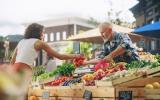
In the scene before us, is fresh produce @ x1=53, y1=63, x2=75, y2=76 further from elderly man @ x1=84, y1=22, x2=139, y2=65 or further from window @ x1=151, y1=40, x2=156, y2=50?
window @ x1=151, y1=40, x2=156, y2=50

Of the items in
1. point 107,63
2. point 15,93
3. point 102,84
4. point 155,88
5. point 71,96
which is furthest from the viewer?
point 107,63

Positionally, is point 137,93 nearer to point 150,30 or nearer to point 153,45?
point 150,30

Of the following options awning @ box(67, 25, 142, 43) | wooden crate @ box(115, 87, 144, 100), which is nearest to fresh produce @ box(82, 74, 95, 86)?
wooden crate @ box(115, 87, 144, 100)

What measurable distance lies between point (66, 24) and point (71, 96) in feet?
214

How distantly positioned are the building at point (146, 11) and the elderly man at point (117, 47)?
20223 millimetres

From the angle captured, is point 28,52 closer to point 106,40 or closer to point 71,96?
point 71,96

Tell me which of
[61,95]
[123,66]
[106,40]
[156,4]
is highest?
[156,4]

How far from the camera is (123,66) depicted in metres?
5.75

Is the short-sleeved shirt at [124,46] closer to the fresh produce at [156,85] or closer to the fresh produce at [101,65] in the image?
the fresh produce at [101,65]

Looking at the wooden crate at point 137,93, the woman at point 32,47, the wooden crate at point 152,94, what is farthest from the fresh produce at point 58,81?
the wooden crate at point 152,94

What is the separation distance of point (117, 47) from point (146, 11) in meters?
24.8

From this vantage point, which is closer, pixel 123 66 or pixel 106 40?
pixel 123 66

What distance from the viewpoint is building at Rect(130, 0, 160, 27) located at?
89.0 feet

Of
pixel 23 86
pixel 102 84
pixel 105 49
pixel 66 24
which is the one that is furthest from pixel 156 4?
pixel 66 24
